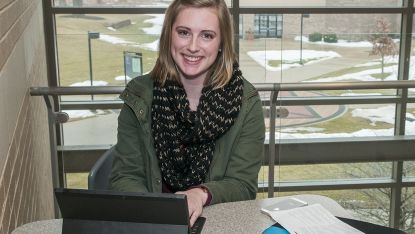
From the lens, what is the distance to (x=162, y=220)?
3.36ft

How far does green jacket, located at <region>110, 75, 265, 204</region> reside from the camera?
1.64m

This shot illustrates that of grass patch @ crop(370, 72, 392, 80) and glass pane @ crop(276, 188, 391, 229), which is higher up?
grass patch @ crop(370, 72, 392, 80)

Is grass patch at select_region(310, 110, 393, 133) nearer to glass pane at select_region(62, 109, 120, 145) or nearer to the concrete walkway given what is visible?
the concrete walkway

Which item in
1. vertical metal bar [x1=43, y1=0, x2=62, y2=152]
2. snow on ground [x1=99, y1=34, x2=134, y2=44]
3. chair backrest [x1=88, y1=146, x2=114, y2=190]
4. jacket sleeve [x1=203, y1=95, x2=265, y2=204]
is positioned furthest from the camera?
vertical metal bar [x1=43, y1=0, x2=62, y2=152]

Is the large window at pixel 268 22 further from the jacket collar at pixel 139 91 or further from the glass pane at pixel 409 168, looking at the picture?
the jacket collar at pixel 139 91

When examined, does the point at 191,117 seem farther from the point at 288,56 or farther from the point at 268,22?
the point at 268,22

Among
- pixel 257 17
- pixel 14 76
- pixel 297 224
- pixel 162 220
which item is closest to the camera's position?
pixel 162 220

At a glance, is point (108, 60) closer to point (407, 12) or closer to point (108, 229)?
point (108, 229)

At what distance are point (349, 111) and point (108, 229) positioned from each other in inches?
101

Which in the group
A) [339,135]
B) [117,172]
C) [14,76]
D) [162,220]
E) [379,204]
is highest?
[14,76]

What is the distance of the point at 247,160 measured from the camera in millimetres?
1648

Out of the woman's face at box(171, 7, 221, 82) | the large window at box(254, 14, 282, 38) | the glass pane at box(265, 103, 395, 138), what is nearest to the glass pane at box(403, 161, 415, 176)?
the glass pane at box(265, 103, 395, 138)

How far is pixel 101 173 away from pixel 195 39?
1.92 feet

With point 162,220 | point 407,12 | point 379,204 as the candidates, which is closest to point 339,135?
point 379,204
